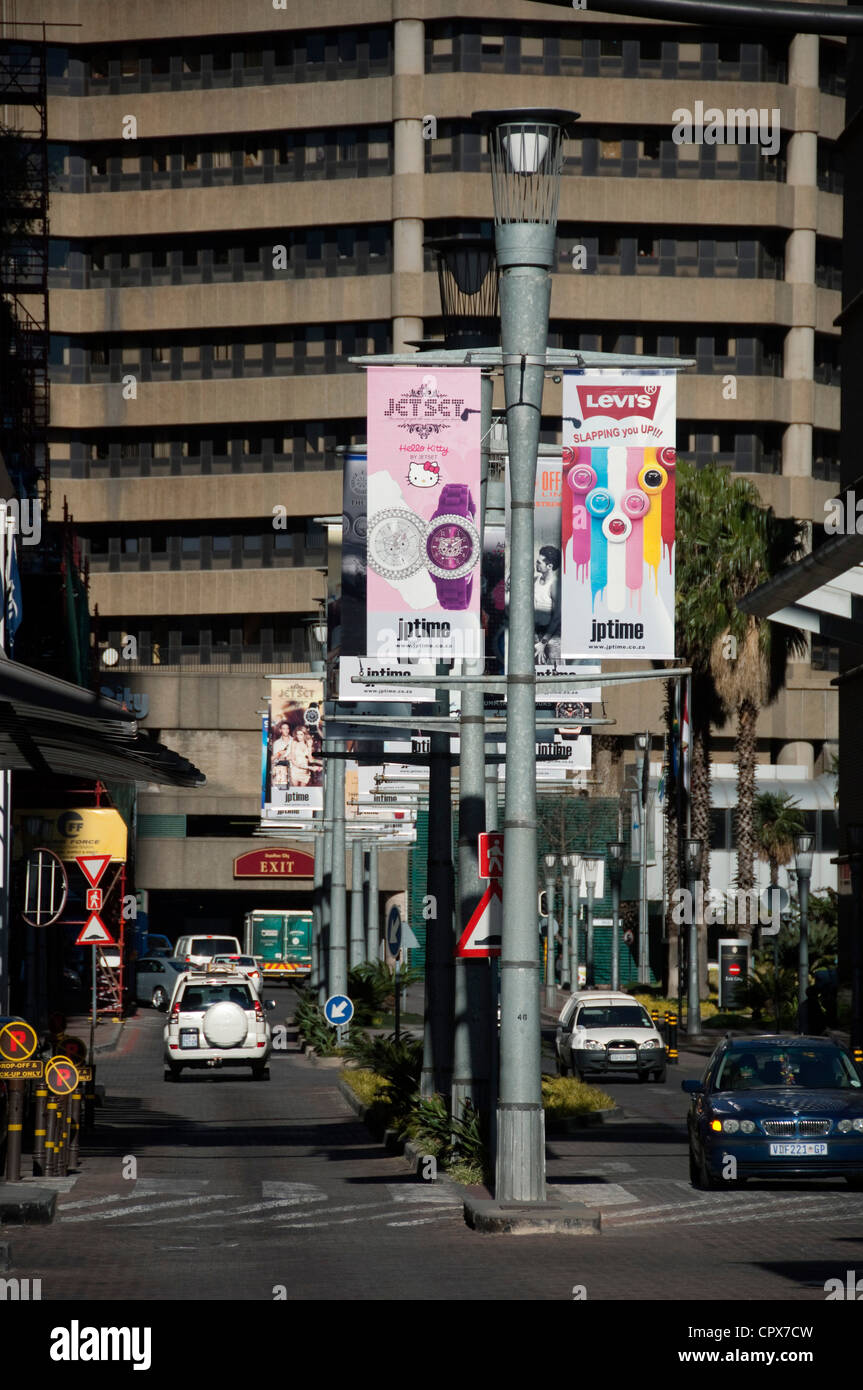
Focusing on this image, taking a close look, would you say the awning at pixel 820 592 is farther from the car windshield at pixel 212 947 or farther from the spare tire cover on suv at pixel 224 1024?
the car windshield at pixel 212 947

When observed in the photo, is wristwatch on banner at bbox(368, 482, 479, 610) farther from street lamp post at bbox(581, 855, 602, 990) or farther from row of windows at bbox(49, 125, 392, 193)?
row of windows at bbox(49, 125, 392, 193)

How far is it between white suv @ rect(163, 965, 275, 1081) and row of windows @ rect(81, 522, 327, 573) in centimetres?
5522

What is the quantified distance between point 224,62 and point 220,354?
12.1 m

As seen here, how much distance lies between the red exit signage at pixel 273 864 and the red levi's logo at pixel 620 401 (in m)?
74.1

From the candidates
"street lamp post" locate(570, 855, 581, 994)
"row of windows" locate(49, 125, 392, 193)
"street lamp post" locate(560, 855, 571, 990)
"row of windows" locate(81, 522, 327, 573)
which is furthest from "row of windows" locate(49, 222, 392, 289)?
"street lamp post" locate(560, 855, 571, 990)

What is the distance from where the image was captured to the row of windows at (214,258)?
302 feet

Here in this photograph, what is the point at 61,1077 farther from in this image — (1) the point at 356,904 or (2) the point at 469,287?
(1) the point at 356,904

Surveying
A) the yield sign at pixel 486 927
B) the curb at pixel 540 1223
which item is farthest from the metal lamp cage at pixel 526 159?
the curb at pixel 540 1223

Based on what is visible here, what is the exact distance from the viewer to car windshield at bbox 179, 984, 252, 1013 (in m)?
38.7

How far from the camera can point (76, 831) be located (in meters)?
50.3

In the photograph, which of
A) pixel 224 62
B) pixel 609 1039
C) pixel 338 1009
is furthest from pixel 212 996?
pixel 224 62

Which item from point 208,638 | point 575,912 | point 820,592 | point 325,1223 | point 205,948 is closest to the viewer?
point 325,1223

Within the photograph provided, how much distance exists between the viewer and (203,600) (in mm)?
93000
